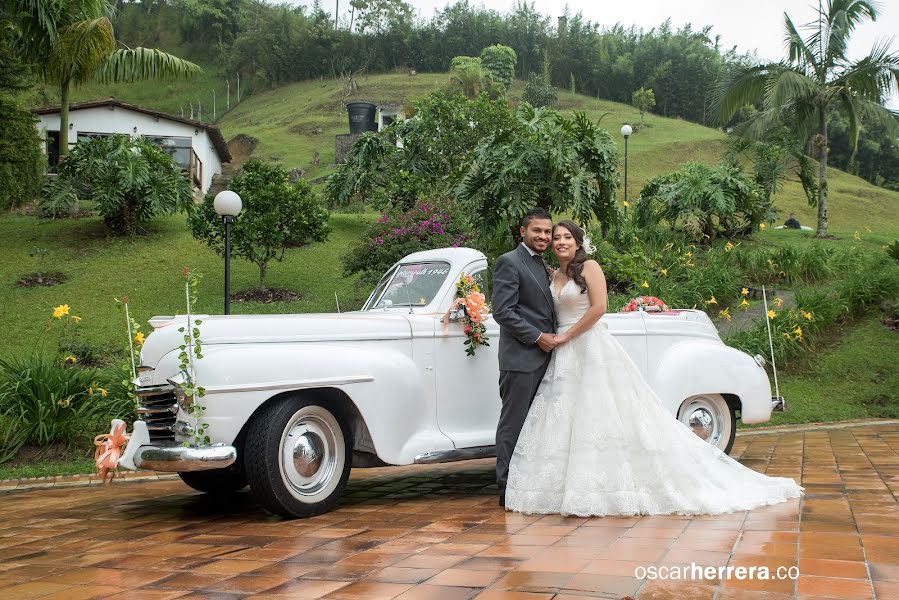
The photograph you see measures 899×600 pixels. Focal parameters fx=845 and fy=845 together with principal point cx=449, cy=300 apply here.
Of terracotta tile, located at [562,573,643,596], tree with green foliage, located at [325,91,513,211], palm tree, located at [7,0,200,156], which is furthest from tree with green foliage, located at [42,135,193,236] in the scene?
terracotta tile, located at [562,573,643,596]

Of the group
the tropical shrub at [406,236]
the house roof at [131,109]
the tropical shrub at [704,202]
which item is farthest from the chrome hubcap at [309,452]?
the house roof at [131,109]

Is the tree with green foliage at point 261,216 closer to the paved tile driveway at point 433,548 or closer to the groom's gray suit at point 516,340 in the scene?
the paved tile driveway at point 433,548

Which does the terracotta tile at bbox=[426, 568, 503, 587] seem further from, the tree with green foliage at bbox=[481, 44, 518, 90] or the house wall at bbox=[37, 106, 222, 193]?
the tree with green foliage at bbox=[481, 44, 518, 90]

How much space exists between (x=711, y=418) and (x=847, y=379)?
6.61 metres

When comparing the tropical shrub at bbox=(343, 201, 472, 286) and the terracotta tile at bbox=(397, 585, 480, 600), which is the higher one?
the tropical shrub at bbox=(343, 201, 472, 286)

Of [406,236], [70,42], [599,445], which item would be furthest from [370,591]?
[70,42]

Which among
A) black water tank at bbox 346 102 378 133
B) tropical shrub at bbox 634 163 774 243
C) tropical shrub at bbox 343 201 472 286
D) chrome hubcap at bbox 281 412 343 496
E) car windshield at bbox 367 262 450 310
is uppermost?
black water tank at bbox 346 102 378 133

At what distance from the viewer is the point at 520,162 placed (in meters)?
13.7

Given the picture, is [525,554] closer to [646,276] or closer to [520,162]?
[520,162]

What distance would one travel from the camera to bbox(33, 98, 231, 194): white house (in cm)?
3088

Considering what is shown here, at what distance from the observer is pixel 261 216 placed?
17375 millimetres

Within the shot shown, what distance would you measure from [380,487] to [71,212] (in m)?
19.5

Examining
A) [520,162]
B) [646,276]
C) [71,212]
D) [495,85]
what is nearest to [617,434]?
[520,162]

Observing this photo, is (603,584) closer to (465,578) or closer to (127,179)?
(465,578)
